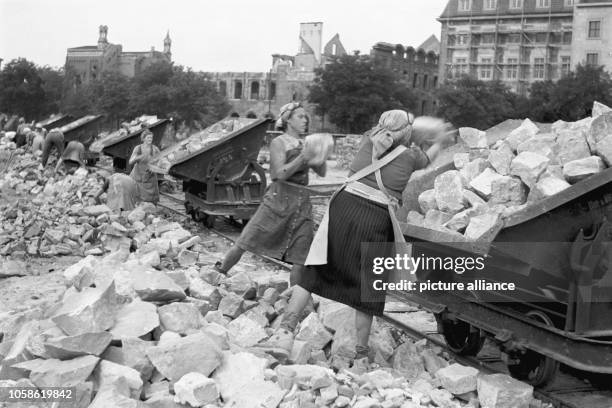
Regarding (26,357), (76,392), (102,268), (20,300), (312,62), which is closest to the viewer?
(76,392)

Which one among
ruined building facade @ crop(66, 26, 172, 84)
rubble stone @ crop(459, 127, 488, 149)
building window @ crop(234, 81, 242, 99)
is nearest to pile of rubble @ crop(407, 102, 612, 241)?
rubble stone @ crop(459, 127, 488, 149)

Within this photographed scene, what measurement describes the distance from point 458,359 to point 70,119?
98.2 feet

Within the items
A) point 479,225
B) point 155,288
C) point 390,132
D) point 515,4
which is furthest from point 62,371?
point 515,4

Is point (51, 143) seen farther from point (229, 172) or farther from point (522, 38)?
point (522, 38)

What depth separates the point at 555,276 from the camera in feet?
15.4

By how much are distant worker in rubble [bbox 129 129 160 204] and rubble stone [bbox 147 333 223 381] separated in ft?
27.0

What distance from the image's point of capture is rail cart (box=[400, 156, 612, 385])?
14.9ft

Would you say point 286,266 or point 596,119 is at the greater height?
point 596,119

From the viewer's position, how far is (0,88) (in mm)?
64938

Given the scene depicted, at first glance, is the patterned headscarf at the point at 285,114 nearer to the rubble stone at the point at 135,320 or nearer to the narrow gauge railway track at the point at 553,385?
the narrow gauge railway track at the point at 553,385

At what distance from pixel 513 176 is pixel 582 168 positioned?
0.60 metres

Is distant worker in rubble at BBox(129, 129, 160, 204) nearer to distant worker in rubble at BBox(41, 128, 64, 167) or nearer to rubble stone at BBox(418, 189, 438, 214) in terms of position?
rubble stone at BBox(418, 189, 438, 214)

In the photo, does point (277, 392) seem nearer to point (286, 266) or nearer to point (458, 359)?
point (458, 359)

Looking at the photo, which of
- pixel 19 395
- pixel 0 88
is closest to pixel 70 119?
pixel 19 395
